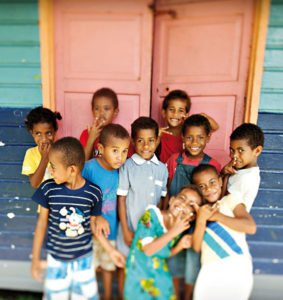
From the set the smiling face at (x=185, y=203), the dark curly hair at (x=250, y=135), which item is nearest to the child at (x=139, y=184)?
the smiling face at (x=185, y=203)

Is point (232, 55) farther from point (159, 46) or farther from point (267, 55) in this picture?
point (159, 46)

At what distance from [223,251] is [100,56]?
6.94 feet

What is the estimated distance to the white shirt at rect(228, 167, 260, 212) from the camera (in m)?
1.95

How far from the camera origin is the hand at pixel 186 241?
180 centimetres

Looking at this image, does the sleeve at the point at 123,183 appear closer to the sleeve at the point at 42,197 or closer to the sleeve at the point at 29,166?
the sleeve at the point at 42,197

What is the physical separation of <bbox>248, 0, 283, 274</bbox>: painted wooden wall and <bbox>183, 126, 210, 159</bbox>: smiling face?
27.3 inches

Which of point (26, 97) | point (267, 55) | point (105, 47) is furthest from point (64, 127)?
point (267, 55)

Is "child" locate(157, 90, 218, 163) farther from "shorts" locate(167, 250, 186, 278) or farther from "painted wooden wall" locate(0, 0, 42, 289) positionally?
"painted wooden wall" locate(0, 0, 42, 289)

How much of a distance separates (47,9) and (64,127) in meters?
1.14

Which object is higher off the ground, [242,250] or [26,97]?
[26,97]

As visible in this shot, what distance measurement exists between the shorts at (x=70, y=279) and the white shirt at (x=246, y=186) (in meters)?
1.23

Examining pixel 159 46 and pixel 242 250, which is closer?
pixel 242 250

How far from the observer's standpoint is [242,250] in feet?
5.91

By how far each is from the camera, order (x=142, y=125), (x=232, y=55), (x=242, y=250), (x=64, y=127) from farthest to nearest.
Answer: (x=64, y=127)
(x=232, y=55)
(x=142, y=125)
(x=242, y=250)
